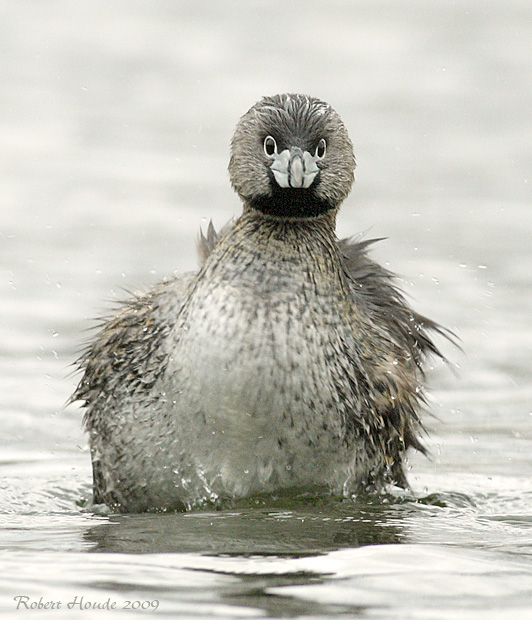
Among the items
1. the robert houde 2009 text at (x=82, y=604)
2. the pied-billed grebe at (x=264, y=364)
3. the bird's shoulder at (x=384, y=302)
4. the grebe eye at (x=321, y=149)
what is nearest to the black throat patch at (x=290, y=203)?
the pied-billed grebe at (x=264, y=364)

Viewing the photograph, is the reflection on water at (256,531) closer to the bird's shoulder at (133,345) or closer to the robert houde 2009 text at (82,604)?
the bird's shoulder at (133,345)

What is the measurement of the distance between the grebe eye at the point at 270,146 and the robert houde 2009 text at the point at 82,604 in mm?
2788

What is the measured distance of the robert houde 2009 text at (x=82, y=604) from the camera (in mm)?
5395

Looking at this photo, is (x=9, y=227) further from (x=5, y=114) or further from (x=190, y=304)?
(x=190, y=304)

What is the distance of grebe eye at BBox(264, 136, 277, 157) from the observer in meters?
7.44

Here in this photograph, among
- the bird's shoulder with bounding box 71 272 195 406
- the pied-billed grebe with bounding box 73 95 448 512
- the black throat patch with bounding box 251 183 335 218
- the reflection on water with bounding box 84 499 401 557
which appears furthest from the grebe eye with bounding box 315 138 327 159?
the reflection on water with bounding box 84 499 401 557

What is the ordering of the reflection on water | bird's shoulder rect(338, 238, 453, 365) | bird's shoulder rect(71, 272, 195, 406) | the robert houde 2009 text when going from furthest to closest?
bird's shoulder rect(338, 238, 453, 365) → bird's shoulder rect(71, 272, 195, 406) → the reflection on water → the robert houde 2009 text

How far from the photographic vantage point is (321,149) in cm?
751

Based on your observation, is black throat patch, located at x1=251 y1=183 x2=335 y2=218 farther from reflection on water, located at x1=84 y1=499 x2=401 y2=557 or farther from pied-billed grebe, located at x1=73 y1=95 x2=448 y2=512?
reflection on water, located at x1=84 y1=499 x2=401 y2=557

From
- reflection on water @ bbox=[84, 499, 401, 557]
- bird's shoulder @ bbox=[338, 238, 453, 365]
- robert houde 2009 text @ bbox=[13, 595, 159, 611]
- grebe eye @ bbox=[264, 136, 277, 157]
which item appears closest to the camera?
robert houde 2009 text @ bbox=[13, 595, 159, 611]

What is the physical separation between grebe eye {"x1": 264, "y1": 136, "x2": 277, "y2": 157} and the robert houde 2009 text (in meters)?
2.79

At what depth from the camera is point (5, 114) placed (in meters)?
15.7

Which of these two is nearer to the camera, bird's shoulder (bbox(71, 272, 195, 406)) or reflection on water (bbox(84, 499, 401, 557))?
reflection on water (bbox(84, 499, 401, 557))

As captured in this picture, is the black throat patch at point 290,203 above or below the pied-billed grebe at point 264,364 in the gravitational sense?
above
